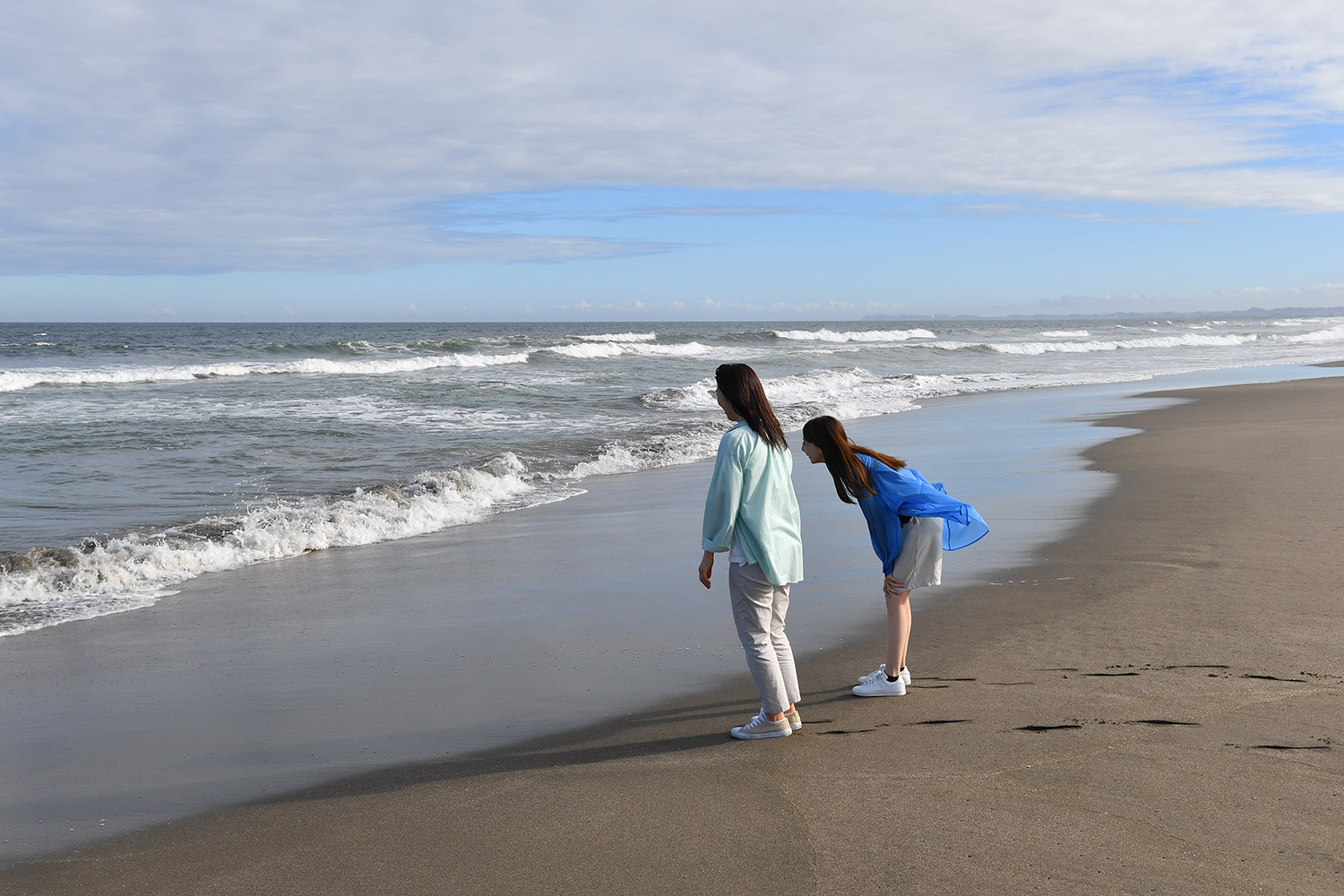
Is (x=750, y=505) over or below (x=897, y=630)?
over

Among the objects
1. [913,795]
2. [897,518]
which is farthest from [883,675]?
[913,795]

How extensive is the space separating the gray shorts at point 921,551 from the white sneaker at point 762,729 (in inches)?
A: 32.8

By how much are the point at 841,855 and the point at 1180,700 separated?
182 centimetres

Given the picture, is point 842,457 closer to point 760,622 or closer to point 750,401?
point 750,401

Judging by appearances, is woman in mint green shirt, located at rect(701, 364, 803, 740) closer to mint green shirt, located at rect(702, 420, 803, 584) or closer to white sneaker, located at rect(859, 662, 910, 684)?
mint green shirt, located at rect(702, 420, 803, 584)

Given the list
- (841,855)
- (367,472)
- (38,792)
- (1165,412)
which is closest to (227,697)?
(38,792)

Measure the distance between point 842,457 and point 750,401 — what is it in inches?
20.3

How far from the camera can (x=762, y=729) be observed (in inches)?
144

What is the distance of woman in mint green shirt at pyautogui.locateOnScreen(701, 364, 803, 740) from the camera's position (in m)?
3.55

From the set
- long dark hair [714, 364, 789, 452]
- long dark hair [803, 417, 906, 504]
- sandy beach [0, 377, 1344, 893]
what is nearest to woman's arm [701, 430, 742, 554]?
long dark hair [714, 364, 789, 452]

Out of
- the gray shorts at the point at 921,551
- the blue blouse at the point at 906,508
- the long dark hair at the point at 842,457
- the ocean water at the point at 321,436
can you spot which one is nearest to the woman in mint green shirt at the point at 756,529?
the long dark hair at the point at 842,457

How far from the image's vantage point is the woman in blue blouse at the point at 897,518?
3.84 metres

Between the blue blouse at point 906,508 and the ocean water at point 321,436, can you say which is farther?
the ocean water at point 321,436

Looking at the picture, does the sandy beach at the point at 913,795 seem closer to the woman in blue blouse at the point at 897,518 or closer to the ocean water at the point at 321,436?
the woman in blue blouse at the point at 897,518
